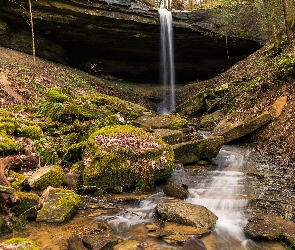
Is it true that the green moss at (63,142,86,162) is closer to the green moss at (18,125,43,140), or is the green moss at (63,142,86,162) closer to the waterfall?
the green moss at (18,125,43,140)

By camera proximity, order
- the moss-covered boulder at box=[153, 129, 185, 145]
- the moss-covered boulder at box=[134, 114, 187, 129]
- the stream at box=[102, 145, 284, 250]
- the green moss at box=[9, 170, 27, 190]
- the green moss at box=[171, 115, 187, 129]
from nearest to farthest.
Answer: the stream at box=[102, 145, 284, 250], the green moss at box=[9, 170, 27, 190], the moss-covered boulder at box=[153, 129, 185, 145], the moss-covered boulder at box=[134, 114, 187, 129], the green moss at box=[171, 115, 187, 129]

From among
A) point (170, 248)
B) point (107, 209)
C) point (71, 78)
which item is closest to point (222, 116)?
point (107, 209)

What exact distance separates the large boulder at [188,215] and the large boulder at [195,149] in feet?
9.70

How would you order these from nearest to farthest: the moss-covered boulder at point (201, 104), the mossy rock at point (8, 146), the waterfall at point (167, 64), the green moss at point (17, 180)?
1. the green moss at point (17, 180)
2. the mossy rock at point (8, 146)
3. the moss-covered boulder at point (201, 104)
4. the waterfall at point (167, 64)

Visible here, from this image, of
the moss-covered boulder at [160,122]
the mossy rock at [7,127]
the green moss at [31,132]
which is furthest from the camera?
the moss-covered boulder at [160,122]

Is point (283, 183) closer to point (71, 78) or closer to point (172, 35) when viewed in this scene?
point (71, 78)

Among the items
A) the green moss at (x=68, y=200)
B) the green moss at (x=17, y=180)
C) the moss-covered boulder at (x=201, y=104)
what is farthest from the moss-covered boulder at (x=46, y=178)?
the moss-covered boulder at (x=201, y=104)

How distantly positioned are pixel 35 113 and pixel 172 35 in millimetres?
13574

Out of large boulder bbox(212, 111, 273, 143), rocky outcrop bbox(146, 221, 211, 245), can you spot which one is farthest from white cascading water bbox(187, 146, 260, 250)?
large boulder bbox(212, 111, 273, 143)

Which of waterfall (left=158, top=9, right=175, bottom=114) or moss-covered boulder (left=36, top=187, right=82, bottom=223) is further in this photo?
waterfall (left=158, top=9, right=175, bottom=114)

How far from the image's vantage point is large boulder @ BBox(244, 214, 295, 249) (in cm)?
433

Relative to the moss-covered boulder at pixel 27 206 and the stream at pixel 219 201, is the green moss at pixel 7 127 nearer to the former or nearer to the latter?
the moss-covered boulder at pixel 27 206

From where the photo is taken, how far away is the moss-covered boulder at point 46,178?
5579 mm

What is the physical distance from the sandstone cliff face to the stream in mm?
13206
